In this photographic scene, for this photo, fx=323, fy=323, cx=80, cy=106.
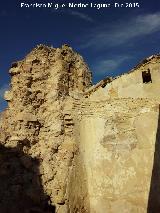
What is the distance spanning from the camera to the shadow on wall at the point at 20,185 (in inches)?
322

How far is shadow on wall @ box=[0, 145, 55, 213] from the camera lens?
818cm

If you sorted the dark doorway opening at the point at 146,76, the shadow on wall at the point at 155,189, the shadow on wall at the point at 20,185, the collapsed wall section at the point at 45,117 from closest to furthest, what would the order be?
the shadow on wall at the point at 20,185 < the shadow on wall at the point at 155,189 < the collapsed wall section at the point at 45,117 < the dark doorway opening at the point at 146,76

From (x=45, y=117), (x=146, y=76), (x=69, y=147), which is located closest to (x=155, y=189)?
(x=69, y=147)

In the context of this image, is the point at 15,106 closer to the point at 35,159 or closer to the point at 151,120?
the point at 35,159

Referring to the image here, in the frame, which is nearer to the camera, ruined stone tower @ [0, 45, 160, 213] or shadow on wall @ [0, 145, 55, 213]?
shadow on wall @ [0, 145, 55, 213]

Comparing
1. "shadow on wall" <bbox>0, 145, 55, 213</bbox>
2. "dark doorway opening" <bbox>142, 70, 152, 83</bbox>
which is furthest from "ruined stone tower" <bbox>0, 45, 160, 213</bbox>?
"dark doorway opening" <bbox>142, 70, 152, 83</bbox>

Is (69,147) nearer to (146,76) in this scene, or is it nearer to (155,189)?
(155,189)

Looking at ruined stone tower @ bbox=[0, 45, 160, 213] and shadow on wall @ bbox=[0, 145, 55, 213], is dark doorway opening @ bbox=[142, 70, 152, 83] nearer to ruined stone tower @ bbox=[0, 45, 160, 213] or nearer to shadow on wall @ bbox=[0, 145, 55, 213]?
ruined stone tower @ bbox=[0, 45, 160, 213]

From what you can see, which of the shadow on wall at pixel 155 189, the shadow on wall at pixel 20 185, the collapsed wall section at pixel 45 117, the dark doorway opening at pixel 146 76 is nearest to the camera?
the shadow on wall at pixel 20 185

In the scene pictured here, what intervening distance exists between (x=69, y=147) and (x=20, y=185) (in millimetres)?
1687

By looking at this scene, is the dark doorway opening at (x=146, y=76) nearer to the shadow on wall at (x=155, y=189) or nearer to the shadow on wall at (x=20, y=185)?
the shadow on wall at (x=155, y=189)

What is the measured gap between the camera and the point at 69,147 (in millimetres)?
9117

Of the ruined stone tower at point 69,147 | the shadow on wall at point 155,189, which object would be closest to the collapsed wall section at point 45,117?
the ruined stone tower at point 69,147

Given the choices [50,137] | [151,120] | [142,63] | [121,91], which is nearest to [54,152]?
[50,137]
